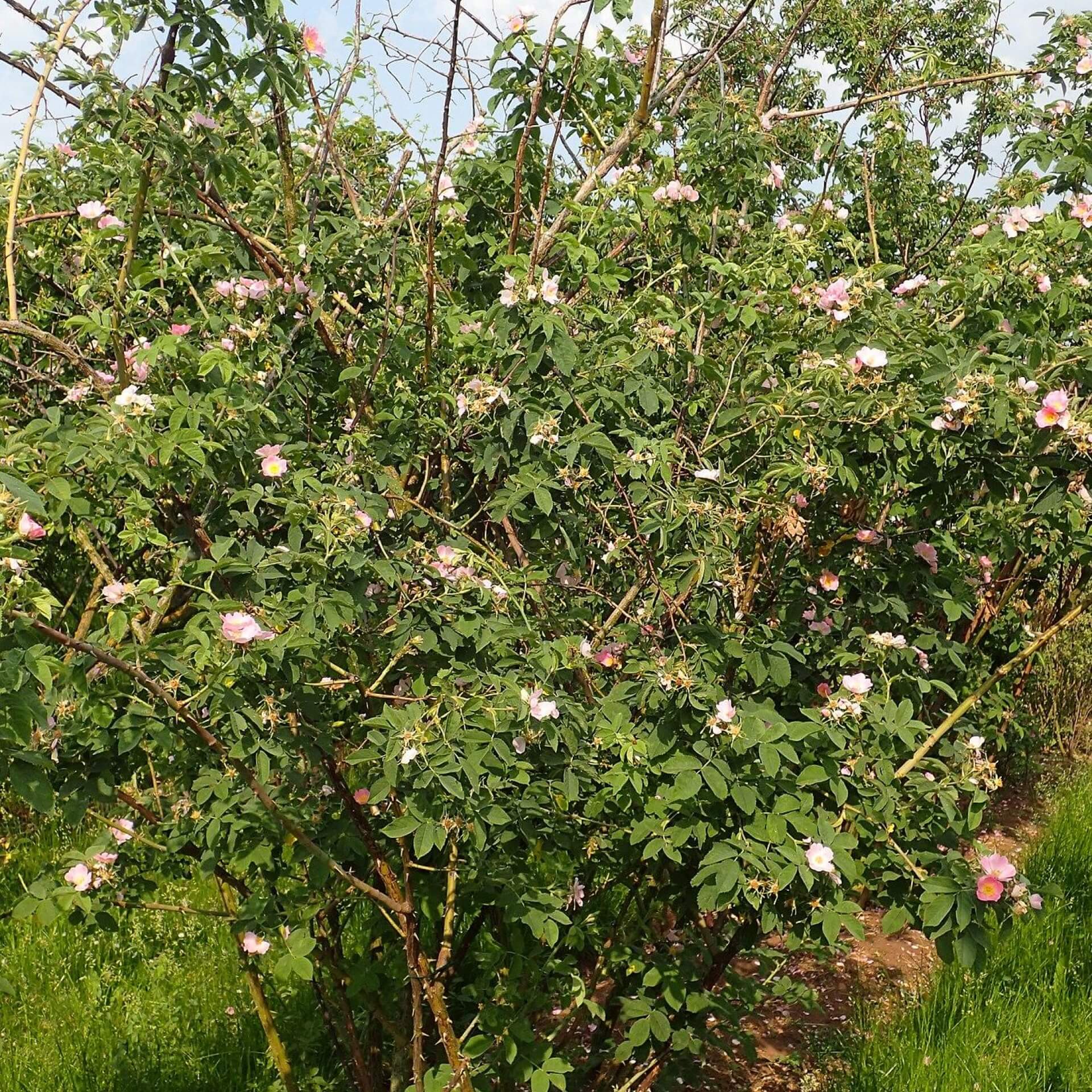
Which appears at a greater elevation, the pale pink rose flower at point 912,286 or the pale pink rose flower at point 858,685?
the pale pink rose flower at point 912,286

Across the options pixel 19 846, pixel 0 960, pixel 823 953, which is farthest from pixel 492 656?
pixel 19 846

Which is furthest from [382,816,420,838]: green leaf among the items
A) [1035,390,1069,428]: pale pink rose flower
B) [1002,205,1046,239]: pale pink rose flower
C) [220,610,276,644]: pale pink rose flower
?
[1002,205,1046,239]: pale pink rose flower

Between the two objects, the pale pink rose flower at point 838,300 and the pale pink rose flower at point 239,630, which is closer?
the pale pink rose flower at point 239,630

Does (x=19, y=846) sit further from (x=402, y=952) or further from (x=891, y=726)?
(x=891, y=726)

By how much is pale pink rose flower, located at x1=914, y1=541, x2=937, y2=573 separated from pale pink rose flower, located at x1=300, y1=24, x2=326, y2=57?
1.57 m

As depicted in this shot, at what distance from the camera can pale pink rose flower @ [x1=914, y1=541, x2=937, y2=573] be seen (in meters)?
2.45

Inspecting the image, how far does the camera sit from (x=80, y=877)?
88.3 inches

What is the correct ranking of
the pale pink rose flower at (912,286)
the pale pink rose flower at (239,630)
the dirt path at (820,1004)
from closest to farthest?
the pale pink rose flower at (239,630)
the pale pink rose flower at (912,286)
the dirt path at (820,1004)

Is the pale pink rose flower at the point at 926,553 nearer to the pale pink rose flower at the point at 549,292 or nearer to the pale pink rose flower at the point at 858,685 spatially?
the pale pink rose flower at the point at 858,685

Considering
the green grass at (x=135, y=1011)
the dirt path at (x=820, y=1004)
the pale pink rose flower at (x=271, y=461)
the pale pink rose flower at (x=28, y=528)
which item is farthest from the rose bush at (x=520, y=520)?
the dirt path at (x=820, y=1004)

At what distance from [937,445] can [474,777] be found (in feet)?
3.34

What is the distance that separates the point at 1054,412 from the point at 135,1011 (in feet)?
9.04

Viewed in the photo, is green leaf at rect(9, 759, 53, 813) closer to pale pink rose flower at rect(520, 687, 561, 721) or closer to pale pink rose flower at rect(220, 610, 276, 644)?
pale pink rose flower at rect(220, 610, 276, 644)

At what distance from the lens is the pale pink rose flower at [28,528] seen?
124cm
